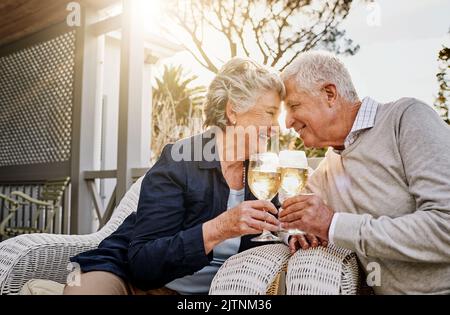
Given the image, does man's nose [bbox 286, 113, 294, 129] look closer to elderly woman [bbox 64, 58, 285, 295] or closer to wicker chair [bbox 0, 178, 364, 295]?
elderly woman [bbox 64, 58, 285, 295]

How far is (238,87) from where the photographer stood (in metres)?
1.85

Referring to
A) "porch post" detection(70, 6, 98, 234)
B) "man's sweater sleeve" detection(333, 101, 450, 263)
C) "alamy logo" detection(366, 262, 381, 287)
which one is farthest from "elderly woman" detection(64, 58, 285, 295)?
"porch post" detection(70, 6, 98, 234)

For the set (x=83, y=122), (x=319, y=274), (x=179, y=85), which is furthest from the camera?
(x=179, y=85)

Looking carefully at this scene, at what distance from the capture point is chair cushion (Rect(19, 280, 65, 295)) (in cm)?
168

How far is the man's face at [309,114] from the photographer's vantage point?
1.80 metres

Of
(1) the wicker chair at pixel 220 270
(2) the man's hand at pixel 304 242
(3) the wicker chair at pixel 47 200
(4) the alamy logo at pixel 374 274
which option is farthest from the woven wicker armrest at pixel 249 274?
(3) the wicker chair at pixel 47 200

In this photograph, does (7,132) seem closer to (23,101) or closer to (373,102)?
(23,101)

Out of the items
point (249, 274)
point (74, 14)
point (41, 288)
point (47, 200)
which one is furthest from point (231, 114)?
point (47, 200)

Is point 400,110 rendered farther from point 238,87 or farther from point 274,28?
point 274,28

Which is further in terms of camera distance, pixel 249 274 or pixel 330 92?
pixel 330 92

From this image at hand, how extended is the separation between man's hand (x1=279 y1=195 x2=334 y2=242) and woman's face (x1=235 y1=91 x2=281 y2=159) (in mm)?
424

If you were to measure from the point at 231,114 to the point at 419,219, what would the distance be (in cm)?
83

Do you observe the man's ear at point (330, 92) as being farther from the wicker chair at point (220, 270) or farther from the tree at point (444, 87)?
the tree at point (444, 87)

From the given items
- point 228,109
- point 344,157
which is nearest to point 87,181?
point 228,109
